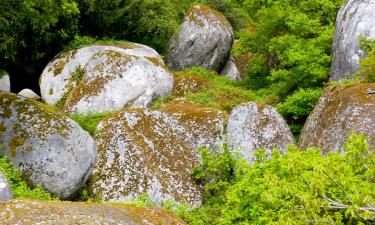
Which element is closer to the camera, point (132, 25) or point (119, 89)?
point (119, 89)

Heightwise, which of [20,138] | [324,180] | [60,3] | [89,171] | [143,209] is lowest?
[89,171]

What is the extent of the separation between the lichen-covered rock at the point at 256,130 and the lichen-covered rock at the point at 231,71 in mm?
11141

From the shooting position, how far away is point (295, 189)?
6.94 m

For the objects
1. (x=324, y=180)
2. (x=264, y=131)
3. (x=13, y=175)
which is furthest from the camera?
(x=264, y=131)

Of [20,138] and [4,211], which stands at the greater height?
[4,211]

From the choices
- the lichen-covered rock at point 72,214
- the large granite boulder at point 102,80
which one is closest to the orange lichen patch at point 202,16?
the large granite boulder at point 102,80

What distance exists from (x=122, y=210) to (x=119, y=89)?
11.0 meters

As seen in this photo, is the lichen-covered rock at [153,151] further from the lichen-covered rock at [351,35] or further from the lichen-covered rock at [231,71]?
the lichen-covered rock at [231,71]

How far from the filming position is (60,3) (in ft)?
43.7

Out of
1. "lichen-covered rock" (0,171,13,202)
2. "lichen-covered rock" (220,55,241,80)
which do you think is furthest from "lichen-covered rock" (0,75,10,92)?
"lichen-covered rock" (220,55,241,80)

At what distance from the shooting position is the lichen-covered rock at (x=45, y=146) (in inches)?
494

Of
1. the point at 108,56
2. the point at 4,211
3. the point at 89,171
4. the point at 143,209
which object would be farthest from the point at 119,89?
the point at 4,211

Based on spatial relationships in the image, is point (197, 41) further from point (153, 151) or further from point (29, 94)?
point (153, 151)

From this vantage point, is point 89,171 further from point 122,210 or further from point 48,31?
point 48,31
